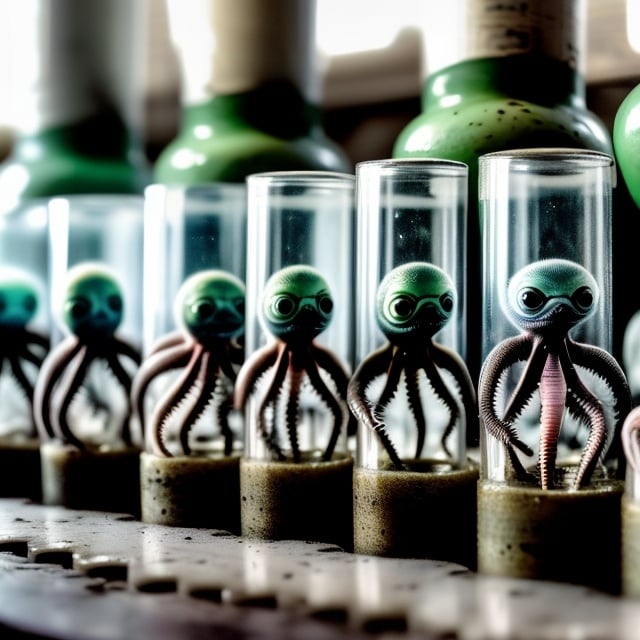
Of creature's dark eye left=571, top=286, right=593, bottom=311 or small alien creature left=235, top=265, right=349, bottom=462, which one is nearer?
creature's dark eye left=571, top=286, right=593, bottom=311

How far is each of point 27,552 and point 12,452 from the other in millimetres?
304

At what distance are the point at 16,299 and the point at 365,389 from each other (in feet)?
1.56

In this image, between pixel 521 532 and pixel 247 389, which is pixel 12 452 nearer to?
pixel 247 389

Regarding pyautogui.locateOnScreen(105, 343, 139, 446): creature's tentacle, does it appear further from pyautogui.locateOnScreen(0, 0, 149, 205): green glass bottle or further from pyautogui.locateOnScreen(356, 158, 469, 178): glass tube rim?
pyautogui.locateOnScreen(356, 158, 469, 178): glass tube rim

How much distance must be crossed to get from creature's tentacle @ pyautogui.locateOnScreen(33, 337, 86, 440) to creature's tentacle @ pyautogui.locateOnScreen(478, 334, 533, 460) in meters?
0.43

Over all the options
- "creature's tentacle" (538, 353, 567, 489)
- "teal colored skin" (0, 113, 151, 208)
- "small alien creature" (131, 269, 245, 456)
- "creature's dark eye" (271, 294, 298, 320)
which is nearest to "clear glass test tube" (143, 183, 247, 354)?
"small alien creature" (131, 269, 245, 456)

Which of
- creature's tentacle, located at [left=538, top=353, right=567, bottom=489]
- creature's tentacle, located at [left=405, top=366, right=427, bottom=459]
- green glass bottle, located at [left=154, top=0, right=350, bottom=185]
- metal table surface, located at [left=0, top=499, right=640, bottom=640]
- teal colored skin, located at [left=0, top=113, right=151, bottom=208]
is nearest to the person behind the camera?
metal table surface, located at [left=0, top=499, right=640, bottom=640]

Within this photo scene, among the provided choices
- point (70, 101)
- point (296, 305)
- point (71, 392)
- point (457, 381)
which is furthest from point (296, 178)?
point (70, 101)

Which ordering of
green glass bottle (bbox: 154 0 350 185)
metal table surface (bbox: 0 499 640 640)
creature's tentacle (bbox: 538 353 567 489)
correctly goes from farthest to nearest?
green glass bottle (bbox: 154 0 350 185)
creature's tentacle (bbox: 538 353 567 489)
metal table surface (bbox: 0 499 640 640)

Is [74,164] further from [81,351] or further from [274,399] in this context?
[274,399]

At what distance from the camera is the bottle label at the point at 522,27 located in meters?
0.90

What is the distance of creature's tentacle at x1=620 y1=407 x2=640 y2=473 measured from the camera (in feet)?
2.24

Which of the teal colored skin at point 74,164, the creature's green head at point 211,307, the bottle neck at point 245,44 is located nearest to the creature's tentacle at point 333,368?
the creature's green head at point 211,307

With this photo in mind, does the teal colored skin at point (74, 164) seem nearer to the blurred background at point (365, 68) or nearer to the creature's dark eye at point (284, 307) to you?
the blurred background at point (365, 68)
